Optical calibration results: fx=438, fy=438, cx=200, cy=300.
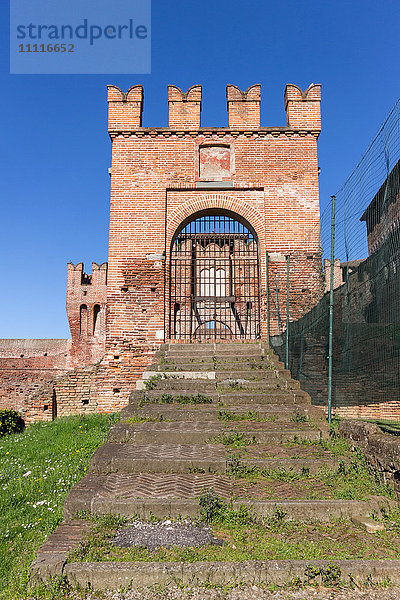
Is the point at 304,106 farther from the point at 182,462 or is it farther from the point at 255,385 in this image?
the point at 182,462

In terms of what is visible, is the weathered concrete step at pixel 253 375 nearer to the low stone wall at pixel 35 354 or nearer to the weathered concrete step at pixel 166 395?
the weathered concrete step at pixel 166 395

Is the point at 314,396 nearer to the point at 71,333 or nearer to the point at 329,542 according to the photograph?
the point at 329,542

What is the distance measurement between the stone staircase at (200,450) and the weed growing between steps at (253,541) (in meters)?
0.11

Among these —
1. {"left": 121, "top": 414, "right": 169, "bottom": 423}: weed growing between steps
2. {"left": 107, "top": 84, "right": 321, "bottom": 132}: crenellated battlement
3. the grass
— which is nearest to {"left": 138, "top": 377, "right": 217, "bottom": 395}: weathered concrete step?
{"left": 121, "top": 414, "right": 169, "bottom": 423}: weed growing between steps

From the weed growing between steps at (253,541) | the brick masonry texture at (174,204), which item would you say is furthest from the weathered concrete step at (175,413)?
the brick masonry texture at (174,204)

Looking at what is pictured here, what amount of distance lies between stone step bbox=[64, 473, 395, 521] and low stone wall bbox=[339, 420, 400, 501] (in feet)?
0.95

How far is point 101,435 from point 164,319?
3432 mm

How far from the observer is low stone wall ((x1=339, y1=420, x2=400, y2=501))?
170 inches

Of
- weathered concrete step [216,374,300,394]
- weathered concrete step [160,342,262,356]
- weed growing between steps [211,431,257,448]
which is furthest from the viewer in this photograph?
weathered concrete step [160,342,262,356]

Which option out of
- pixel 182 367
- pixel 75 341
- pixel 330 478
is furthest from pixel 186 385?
pixel 75 341

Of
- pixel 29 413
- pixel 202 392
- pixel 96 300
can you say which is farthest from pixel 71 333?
pixel 202 392

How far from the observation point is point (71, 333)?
29.2 metres

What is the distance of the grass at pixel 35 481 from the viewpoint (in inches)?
147

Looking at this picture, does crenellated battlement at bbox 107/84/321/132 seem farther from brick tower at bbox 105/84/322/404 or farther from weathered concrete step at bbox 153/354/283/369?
weathered concrete step at bbox 153/354/283/369
